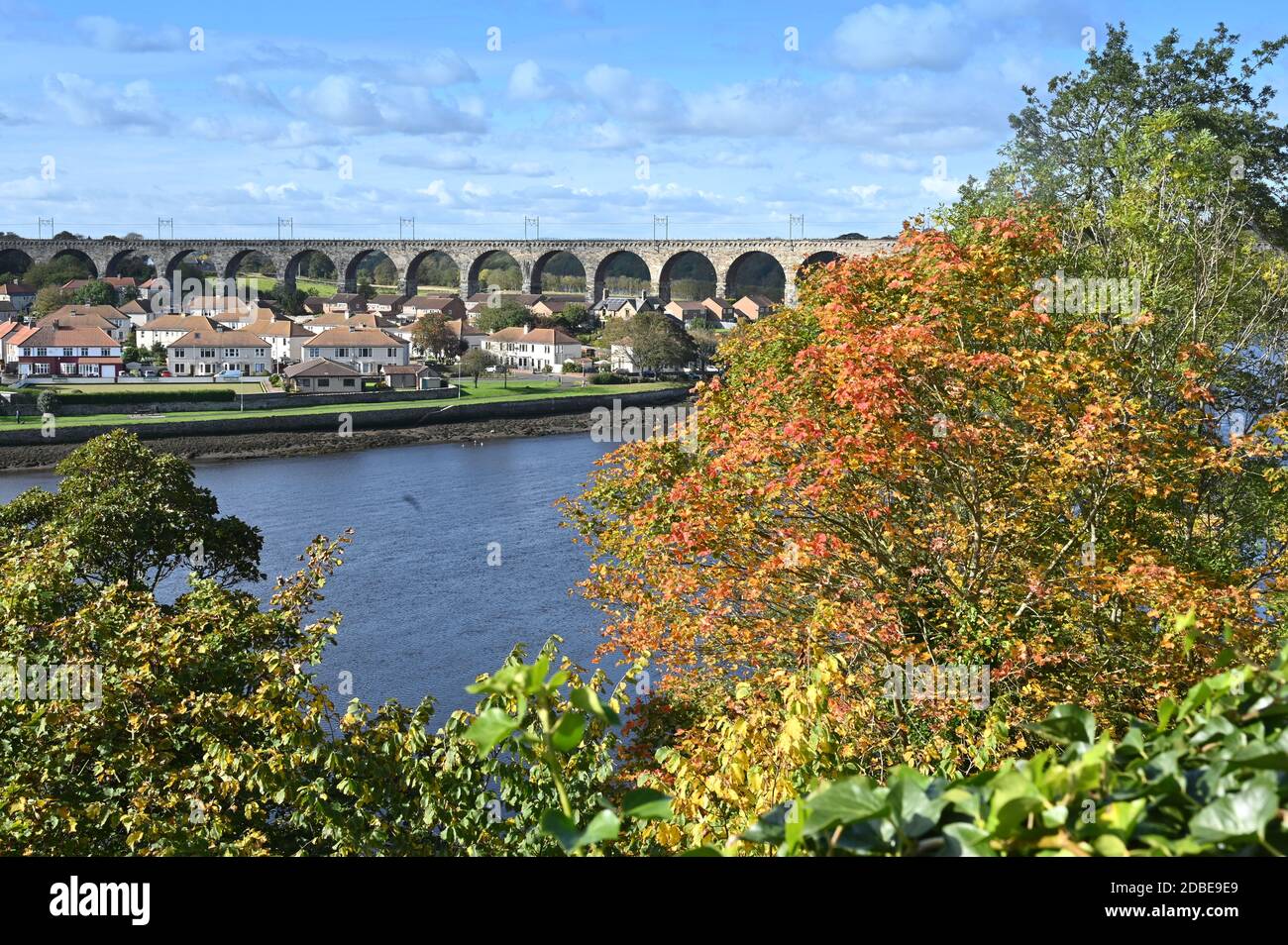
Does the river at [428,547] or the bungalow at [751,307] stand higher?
the bungalow at [751,307]

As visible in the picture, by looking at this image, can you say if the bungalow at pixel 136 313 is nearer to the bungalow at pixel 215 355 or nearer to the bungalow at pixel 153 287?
the bungalow at pixel 153 287

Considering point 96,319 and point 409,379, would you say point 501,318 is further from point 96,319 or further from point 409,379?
point 96,319

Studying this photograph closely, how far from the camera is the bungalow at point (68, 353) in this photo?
185 feet

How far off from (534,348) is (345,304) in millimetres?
25022

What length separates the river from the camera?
69.1 ft

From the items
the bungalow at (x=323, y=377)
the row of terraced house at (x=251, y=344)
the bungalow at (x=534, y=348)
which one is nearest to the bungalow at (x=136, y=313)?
the row of terraced house at (x=251, y=344)

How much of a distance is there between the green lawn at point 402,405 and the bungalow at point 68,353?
10785 millimetres

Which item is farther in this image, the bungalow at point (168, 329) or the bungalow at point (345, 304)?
the bungalow at point (345, 304)

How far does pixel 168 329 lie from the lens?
65.1 m

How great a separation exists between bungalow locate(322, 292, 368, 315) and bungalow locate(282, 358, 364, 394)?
1028 inches

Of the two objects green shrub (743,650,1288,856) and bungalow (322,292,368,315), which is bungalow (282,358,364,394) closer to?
bungalow (322,292,368,315)

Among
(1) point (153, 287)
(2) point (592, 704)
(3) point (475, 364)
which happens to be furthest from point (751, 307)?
(2) point (592, 704)

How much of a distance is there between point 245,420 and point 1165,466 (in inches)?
1696
